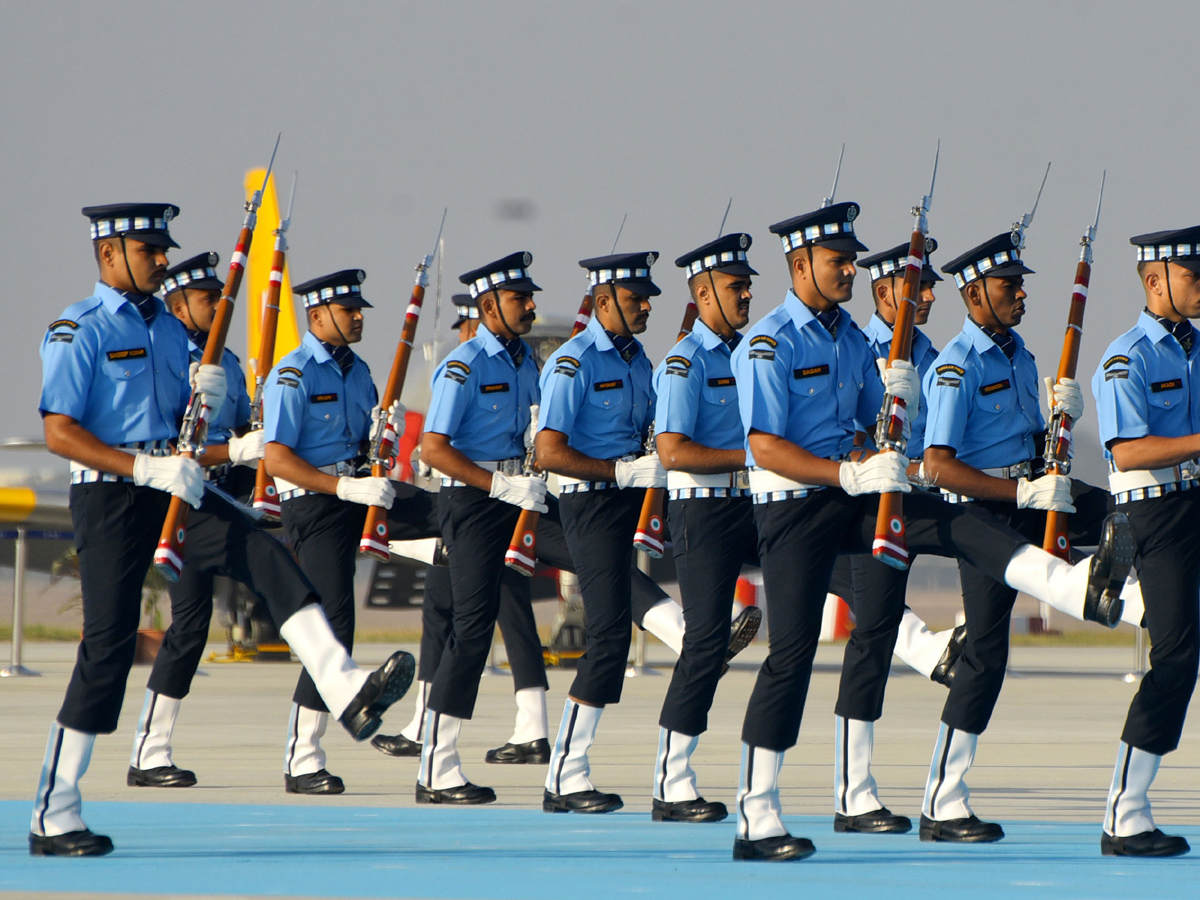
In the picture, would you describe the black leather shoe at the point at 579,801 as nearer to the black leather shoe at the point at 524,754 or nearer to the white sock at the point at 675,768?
the white sock at the point at 675,768

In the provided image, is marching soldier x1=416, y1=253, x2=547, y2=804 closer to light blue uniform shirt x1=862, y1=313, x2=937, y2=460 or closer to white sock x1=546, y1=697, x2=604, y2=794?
white sock x1=546, y1=697, x2=604, y2=794

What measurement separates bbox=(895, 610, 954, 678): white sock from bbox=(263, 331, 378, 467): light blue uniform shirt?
2814 millimetres

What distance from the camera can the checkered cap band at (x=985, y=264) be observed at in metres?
7.02

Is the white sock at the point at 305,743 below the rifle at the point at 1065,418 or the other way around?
below

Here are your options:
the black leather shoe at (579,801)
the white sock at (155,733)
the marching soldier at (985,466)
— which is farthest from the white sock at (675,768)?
the white sock at (155,733)

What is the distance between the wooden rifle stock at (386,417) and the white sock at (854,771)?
2.48 metres

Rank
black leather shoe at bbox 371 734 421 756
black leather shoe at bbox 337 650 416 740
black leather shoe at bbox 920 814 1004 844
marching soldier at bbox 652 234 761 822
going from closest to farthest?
black leather shoe at bbox 337 650 416 740, black leather shoe at bbox 920 814 1004 844, marching soldier at bbox 652 234 761 822, black leather shoe at bbox 371 734 421 756

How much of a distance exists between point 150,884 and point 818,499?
2586mm

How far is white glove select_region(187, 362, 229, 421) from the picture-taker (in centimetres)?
633

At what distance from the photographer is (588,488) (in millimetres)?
7582

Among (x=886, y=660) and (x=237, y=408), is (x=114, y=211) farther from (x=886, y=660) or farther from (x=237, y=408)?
(x=886, y=660)

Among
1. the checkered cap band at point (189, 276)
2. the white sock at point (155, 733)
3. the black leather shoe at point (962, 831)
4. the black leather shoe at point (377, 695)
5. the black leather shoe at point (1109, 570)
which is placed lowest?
the black leather shoe at point (962, 831)

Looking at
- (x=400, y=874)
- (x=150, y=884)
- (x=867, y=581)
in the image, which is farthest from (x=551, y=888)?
(x=867, y=581)

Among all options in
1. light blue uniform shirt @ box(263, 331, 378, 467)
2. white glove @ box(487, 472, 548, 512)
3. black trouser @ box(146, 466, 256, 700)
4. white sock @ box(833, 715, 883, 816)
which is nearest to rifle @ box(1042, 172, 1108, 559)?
white sock @ box(833, 715, 883, 816)
